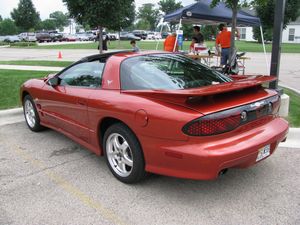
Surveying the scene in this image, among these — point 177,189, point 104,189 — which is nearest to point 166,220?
point 177,189

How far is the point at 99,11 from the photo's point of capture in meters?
11.3

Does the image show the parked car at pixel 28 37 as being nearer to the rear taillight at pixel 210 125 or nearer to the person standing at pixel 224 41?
the person standing at pixel 224 41

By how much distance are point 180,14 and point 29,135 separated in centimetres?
779

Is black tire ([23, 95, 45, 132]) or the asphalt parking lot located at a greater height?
black tire ([23, 95, 45, 132])

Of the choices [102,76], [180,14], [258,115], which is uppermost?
[180,14]

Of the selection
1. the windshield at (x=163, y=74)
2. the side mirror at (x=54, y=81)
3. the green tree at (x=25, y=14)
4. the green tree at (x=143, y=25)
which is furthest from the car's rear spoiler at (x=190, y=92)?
the green tree at (x=143, y=25)

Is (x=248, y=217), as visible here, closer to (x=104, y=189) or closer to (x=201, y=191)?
(x=201, y=191)

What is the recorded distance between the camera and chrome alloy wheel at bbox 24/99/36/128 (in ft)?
19.1

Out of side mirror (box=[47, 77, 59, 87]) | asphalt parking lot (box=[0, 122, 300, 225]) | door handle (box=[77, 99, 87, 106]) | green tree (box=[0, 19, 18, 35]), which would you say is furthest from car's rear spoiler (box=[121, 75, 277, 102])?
green tree (box=[0, 19, 18, 35])

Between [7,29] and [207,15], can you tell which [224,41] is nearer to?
[207,15]

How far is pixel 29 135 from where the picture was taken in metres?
5.80

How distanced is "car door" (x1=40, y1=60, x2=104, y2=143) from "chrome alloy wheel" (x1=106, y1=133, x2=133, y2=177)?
1.56ft

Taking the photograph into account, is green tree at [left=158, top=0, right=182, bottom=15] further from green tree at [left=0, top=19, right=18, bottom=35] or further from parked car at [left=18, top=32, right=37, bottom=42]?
parked car at [left=18, top=32, right=37, bottom=42]

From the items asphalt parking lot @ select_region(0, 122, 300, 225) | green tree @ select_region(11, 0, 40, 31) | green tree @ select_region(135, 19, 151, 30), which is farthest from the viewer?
green tree @ select_region(135, 19, 151, 30)
